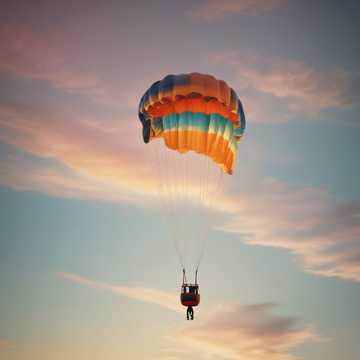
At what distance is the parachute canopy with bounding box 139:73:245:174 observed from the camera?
31.3 metres

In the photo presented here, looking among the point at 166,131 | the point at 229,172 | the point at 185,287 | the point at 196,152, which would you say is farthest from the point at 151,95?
the point at 185,287

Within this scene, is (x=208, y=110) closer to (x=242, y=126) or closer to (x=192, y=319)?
(x=242, y=126)

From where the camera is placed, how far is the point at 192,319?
3052 cm

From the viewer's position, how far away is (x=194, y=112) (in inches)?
1257

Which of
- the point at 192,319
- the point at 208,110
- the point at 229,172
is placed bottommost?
the point at 192,319

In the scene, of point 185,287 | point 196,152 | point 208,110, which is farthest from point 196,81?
point 185,287

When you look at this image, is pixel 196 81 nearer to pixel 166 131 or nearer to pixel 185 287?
pixel 166 131

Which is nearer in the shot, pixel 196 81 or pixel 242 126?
pixel 196 81

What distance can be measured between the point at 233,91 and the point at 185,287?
39.9 feet

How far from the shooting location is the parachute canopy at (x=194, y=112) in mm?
31312

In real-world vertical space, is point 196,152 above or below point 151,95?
below

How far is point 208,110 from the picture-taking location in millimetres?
31906

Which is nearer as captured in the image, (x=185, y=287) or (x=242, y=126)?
(x=185, y=287)

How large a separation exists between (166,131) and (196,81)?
140 inches
